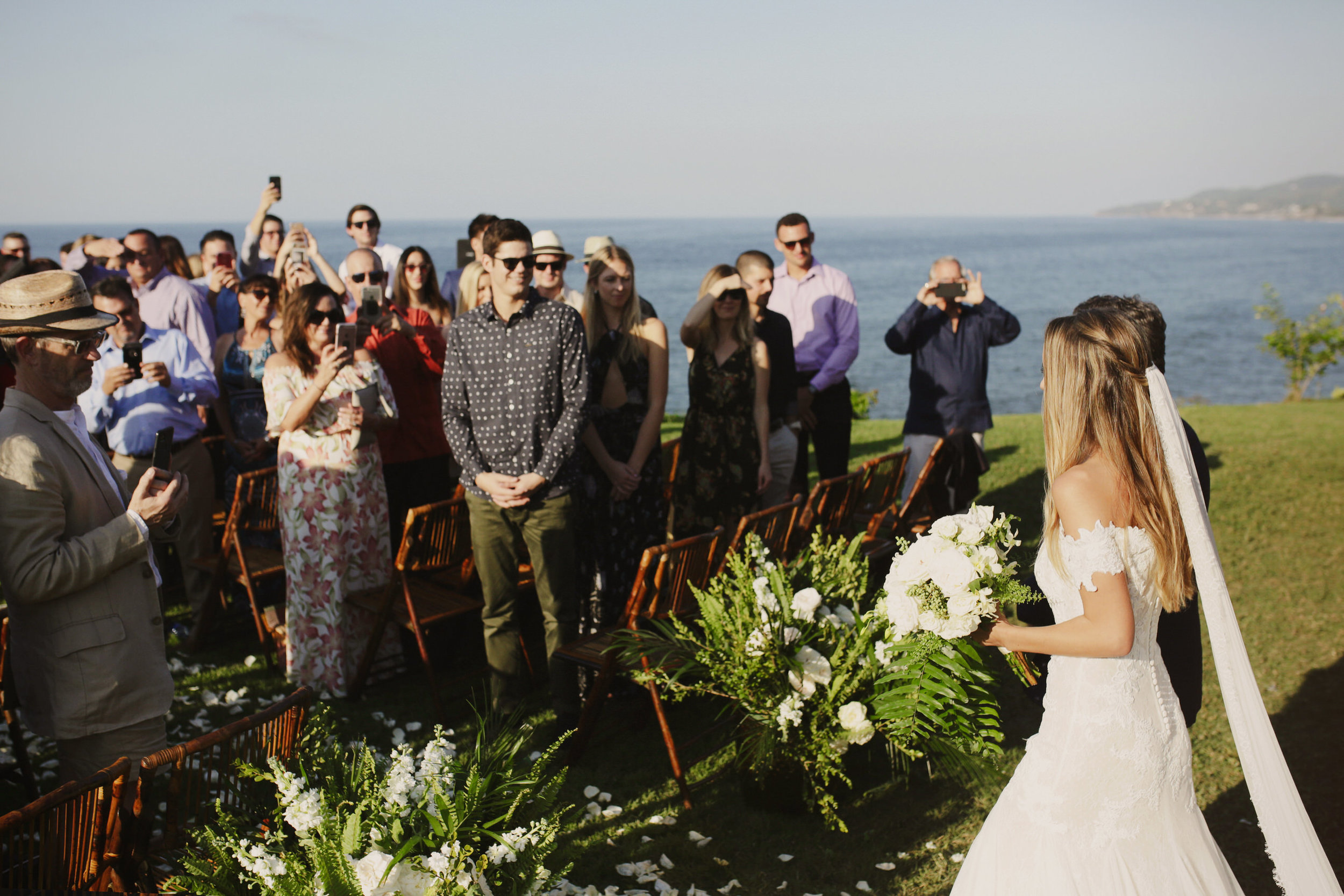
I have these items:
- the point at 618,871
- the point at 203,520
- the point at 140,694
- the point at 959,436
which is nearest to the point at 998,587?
the point at 618,871

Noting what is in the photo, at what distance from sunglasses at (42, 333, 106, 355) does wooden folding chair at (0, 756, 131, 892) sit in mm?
1334

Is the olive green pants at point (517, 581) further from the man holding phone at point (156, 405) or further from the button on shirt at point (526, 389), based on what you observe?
the man holding phone at point (156, 405)

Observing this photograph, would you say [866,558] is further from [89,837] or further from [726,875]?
[89,837]

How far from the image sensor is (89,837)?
94.7 inches

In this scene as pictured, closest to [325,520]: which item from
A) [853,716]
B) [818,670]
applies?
[818,670]

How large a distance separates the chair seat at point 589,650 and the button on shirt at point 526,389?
720 mm

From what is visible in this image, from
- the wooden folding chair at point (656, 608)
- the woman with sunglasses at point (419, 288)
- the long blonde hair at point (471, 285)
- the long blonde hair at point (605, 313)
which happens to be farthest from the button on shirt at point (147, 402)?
the wooden folding chair at point (656, 608)

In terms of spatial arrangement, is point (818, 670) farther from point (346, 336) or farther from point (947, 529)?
point (346, 336)

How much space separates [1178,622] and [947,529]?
81cm

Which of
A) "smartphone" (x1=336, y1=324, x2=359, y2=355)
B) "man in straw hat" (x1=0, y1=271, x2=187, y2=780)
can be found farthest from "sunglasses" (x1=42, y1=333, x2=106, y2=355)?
"smartphone" (x1=336, y1=324, x2=359, y2=355)

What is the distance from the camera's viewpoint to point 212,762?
2.65 m

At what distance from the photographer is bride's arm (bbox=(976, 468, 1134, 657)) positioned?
2.50 metres

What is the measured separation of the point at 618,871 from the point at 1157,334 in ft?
8.85

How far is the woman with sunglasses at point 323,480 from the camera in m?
5.14
